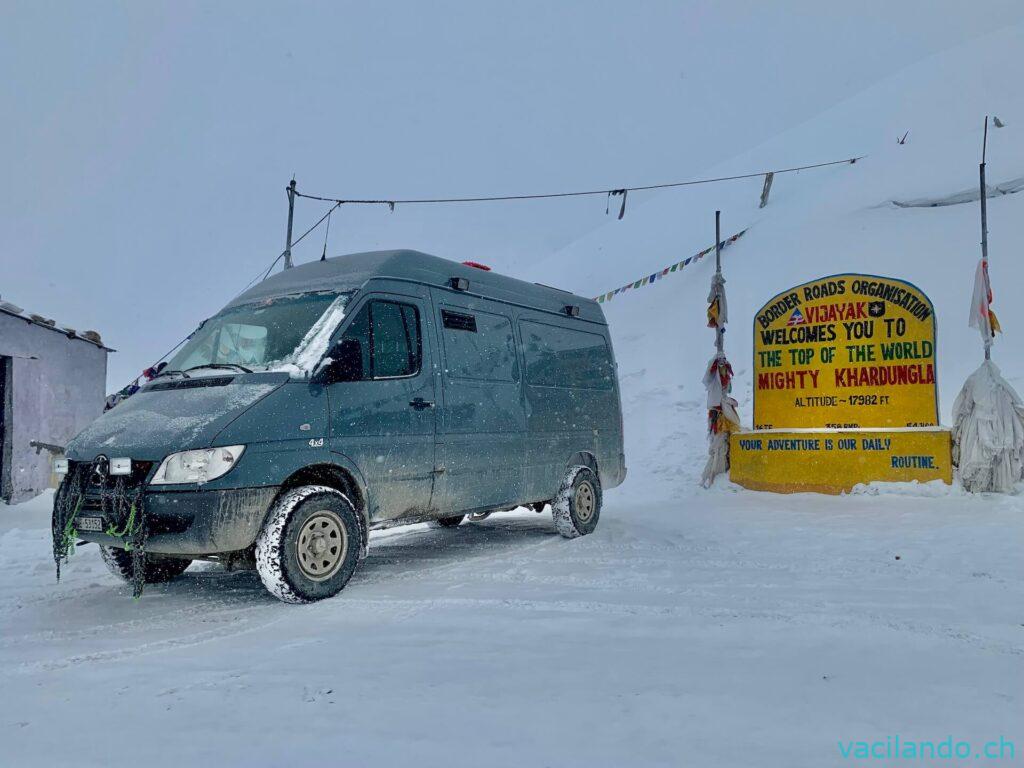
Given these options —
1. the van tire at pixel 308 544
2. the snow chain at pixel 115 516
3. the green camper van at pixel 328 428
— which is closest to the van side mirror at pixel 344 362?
the green camper van at pixel 328 428

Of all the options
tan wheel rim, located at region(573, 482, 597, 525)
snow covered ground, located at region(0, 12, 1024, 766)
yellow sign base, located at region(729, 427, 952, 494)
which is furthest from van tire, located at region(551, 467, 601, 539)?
yellow sign base, located at region(729, 427, 952, 494)

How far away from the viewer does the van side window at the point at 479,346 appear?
6215 millimetres

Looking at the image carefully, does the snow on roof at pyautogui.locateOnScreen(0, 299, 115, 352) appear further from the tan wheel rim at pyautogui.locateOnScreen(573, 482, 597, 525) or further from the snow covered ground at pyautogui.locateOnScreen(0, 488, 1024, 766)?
the tan wheel rim at pyautogui.locateOnScreen(573, 482, 597, 525)

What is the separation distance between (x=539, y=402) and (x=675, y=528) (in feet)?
7.71

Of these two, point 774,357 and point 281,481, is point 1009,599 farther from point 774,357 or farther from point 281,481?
point 774,357

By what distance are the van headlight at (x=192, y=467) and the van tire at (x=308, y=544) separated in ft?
1.58

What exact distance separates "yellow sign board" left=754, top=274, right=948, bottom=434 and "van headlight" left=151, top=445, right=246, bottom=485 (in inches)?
329

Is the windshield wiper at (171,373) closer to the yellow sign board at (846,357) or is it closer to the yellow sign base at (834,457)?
the yellow sign base at (834,457)

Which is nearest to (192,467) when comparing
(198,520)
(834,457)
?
(198,520)

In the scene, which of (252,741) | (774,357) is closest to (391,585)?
(252,741)

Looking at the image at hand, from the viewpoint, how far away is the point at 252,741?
104 inches

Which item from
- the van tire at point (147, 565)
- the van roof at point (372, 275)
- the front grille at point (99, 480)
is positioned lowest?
the van tire at point (147, 565)

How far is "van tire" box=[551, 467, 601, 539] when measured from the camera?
7.58 meters

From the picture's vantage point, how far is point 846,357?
10.2m
